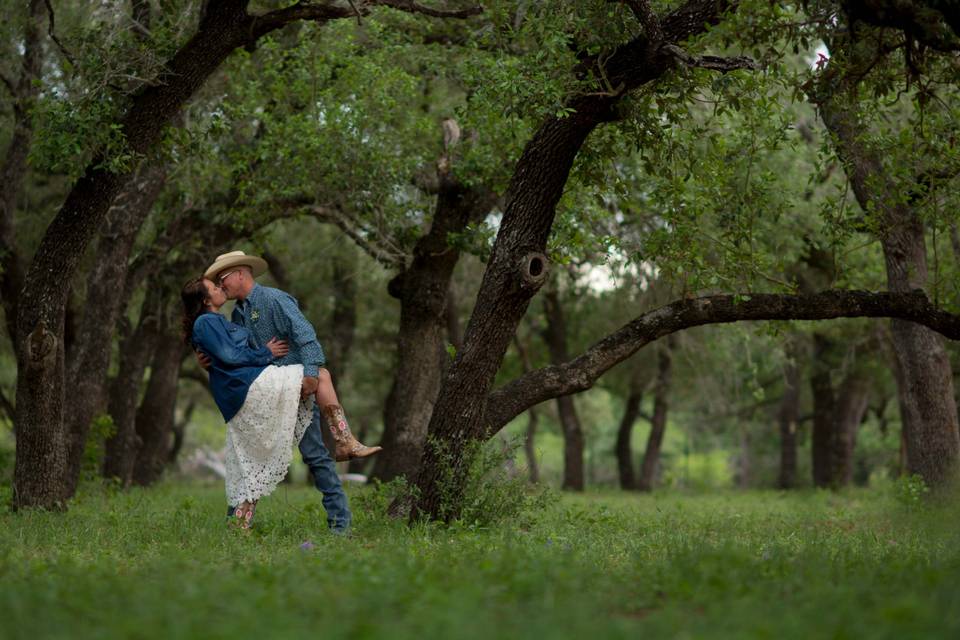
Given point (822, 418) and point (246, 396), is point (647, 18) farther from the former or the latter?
point (822, 418)

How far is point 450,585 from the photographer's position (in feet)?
17.0

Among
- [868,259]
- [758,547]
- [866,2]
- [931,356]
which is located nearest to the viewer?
[866,2]

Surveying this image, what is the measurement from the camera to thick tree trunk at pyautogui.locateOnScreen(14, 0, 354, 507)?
32.0 feet

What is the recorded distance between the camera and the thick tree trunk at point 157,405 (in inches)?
778

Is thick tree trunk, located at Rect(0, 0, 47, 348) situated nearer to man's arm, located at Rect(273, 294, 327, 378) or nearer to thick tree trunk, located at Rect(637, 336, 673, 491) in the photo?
man's arm, located at Rect(273, 294, 327, 378)

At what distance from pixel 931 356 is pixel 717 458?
56.3 metres

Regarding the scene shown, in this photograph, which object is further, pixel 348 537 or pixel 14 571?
pixel 348 537

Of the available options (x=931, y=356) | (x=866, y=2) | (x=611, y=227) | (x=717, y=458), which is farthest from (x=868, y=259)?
(x=717, y=458)

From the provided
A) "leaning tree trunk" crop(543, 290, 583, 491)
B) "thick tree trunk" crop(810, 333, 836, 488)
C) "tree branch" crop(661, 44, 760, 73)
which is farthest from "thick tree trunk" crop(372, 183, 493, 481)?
"thick tree trunk" crop(810, 333, 836, 488)

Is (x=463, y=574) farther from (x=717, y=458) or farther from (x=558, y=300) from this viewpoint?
(x=717, y=458)

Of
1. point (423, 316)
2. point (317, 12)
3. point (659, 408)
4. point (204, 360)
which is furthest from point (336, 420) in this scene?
point (659, 408)

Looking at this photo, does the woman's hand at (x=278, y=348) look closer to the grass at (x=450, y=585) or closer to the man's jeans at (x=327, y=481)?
the man's jeans at (x=327, y=481)

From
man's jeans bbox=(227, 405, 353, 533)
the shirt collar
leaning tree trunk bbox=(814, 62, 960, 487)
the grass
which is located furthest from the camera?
leaning tree trunk bbox=(814, 62, 960, 487)

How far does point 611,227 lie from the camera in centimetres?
1684
